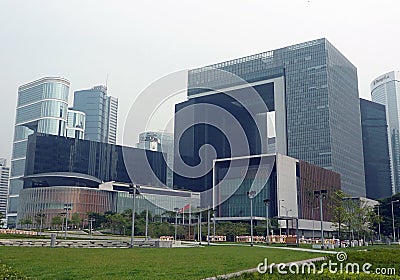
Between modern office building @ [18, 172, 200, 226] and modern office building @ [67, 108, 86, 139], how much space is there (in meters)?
65.4

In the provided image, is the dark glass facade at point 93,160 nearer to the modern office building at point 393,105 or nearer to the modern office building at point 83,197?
the modern office building at point 83,197

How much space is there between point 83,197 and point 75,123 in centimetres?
8645

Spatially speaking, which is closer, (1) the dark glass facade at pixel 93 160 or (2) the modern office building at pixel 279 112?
(2) the modern office building at pixel 279 112

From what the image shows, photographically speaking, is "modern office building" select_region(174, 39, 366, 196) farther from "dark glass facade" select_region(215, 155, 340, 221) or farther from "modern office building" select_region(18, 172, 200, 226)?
"dark glass facade" select_region(215, 155, 340, 221)

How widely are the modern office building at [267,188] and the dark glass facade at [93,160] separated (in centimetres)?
3238

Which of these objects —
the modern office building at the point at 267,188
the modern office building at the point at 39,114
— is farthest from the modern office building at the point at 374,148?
the modern office building at the point at 39,114

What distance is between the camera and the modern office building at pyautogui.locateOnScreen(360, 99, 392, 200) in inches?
6299

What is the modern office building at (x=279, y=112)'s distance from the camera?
11750cm

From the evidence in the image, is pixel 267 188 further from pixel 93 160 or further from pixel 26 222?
pixel 93 160

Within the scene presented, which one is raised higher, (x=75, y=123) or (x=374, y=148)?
(x=75, y=123)

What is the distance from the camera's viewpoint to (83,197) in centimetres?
11169

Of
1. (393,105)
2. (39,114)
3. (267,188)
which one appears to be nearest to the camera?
(267,188)

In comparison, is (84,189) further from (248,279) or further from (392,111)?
(392,111)

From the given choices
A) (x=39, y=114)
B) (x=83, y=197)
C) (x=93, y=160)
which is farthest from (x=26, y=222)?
(x=39, y=114)
